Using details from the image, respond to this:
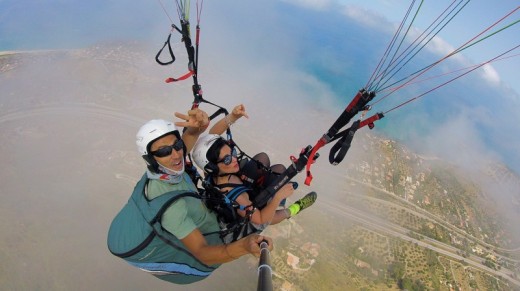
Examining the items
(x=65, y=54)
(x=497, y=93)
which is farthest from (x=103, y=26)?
(x=497, y=93)

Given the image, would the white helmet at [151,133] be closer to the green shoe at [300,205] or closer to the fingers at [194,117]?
the fingers at [194,117]

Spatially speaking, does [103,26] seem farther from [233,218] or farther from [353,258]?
[233,218]

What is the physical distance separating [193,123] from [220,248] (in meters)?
1.10

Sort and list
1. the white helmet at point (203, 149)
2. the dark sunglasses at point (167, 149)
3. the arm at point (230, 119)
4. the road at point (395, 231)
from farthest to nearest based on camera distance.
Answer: the road at point (395, 231)
the arm at point (230, 119)
the white helmet at point (203, 149)
the dark sunglasses at point (167, 149)

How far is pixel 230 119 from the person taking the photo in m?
3.35

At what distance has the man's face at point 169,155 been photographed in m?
2.28

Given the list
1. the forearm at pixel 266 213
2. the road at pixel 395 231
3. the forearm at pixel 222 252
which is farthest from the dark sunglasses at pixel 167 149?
the road at pixel 395 231

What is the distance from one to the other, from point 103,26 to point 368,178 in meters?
58.6

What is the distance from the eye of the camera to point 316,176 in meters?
31.9

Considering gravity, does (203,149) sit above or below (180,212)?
above

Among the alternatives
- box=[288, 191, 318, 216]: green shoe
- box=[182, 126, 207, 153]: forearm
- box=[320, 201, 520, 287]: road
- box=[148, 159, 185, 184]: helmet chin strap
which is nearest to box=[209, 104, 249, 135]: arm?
box=[182, 126, 207, 153]: forearm

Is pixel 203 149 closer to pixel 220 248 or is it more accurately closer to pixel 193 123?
pixel 193 123

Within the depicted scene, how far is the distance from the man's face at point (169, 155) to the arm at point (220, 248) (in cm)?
53

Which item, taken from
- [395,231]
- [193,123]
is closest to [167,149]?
[193,123]
